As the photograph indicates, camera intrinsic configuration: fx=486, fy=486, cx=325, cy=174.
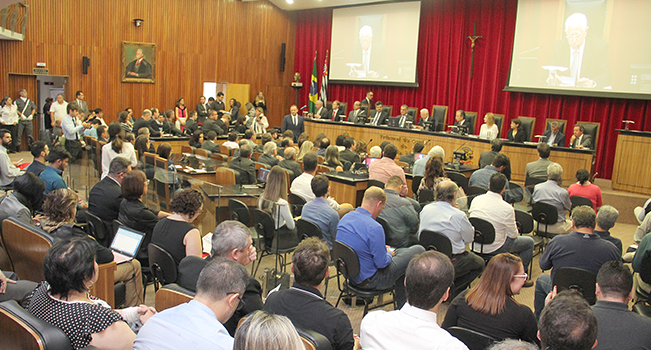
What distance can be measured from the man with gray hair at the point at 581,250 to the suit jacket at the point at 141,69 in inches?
532

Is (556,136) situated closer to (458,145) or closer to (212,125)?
(458,145)

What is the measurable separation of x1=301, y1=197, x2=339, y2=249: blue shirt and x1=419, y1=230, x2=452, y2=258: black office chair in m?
0.81

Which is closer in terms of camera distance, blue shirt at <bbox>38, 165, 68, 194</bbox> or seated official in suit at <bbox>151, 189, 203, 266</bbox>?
seated official in suit at <bbox>151, 189, 203, 266</bbox>

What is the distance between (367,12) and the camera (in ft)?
50.6

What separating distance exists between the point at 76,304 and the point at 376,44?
14.1 meters

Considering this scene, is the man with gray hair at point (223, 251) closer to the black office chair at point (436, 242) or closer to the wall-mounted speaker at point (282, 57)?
the black office chair at point (436, 242)

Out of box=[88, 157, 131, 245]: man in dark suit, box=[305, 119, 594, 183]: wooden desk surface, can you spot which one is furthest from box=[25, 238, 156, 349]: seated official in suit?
box=[305, 119, 594, 183]: wooden desk surface

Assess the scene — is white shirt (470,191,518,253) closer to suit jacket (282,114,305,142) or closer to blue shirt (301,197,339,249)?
blue shirt (301,197,339,249)

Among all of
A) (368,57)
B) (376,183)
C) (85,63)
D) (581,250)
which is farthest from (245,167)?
(368,57)

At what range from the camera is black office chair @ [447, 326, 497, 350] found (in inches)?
94.5

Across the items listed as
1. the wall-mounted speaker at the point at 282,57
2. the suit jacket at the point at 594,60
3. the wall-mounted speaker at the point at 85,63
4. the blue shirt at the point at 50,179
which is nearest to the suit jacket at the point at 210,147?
the blue shirt at the point at 50,179

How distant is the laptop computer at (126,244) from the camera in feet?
11.5

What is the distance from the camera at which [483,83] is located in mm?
13227

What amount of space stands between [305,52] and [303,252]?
16154 millimetres
